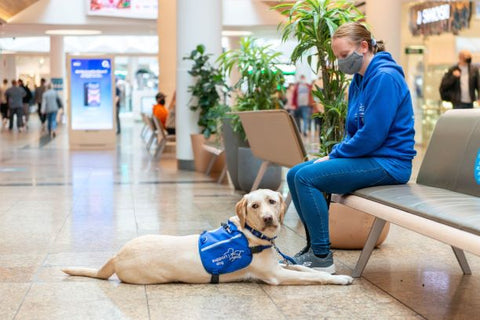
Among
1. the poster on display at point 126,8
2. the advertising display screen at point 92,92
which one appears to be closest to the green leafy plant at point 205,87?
the advertising display screen at point 92,92

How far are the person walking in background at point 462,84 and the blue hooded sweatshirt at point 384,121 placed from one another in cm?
973

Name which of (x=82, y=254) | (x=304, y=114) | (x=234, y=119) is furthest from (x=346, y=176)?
(x=304, y=114)

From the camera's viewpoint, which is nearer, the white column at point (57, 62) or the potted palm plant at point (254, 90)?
the potted palm plant at point (254, 90)

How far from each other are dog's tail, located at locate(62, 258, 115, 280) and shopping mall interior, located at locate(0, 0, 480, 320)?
0.04 m

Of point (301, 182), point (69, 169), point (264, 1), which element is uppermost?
point (264, 1)

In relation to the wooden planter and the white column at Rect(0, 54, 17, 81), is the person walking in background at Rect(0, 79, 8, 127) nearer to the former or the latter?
the white column at Rect(0, 54, 17, 81)

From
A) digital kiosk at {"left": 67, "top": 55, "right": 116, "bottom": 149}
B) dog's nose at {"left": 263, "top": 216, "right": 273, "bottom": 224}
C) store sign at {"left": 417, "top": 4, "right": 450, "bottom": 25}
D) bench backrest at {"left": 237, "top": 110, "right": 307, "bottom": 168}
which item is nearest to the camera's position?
dog's nose at {"left": 263, "top": 216, "right": 273, "bottom": 224}

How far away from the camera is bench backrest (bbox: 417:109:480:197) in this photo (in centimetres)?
466

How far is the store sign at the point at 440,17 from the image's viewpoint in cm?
1856

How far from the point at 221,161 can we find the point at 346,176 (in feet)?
25.0

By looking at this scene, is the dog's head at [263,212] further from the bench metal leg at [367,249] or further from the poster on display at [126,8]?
the poster on display at [126,8]

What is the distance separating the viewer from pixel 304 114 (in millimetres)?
24625

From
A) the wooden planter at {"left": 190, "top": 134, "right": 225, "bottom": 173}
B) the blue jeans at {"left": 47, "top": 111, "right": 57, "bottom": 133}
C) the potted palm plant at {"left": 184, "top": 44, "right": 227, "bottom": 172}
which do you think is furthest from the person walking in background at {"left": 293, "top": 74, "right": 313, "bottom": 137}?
the wooden planter at {"left": 190, "top": 134, "right": 225, "bottom": 173}

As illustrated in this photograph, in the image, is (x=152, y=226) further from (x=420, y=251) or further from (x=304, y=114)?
(x=304, y=114)
